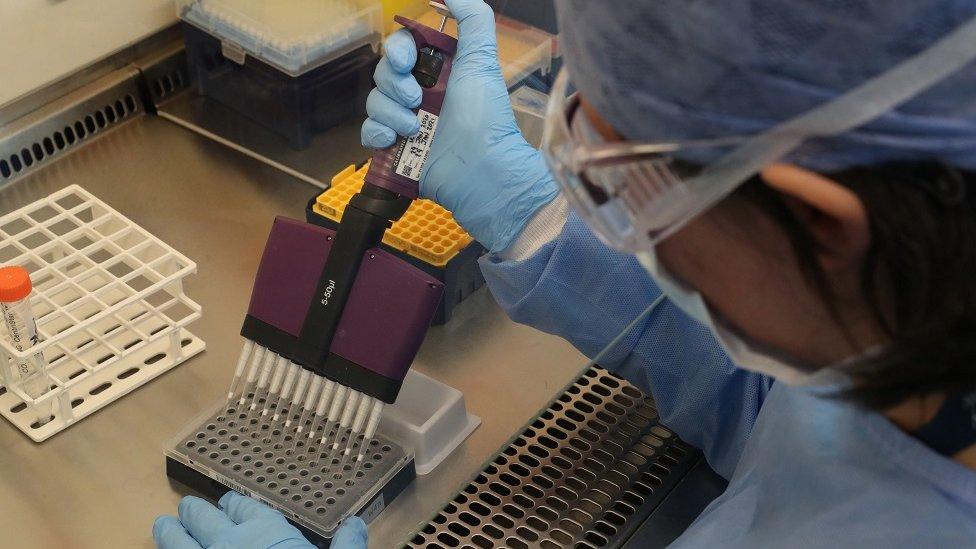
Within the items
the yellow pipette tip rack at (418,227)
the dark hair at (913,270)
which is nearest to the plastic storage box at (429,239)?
the yellow pipette tip rack at (418,227)

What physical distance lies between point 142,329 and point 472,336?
0.45 meters

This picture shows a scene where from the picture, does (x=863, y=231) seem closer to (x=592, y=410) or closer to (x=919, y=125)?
(x=919, y=125)

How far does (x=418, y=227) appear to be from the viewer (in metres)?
1.52

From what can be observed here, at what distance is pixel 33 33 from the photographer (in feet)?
5.45

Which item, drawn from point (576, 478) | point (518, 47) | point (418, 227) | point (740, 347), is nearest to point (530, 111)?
point (518, 47)

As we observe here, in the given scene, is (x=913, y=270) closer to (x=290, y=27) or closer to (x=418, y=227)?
(x=418, y=227)

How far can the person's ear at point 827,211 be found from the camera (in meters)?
0.67

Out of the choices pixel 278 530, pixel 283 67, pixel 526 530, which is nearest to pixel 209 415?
pixel 278 530

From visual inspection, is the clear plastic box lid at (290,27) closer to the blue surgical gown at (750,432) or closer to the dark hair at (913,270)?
the blue surgical gown at (750,432)

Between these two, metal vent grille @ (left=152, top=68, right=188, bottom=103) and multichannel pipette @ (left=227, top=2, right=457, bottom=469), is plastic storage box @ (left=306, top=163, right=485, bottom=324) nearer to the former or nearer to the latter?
multichannel pipette @ (left=227, top=2, right=457, bottom=469)

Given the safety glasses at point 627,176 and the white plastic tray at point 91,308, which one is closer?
the safety glasses at point 627,176

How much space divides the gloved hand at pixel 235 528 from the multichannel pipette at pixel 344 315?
0.12m

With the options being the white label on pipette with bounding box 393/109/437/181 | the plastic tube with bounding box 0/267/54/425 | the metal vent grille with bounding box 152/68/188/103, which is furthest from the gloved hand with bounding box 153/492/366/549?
the metal vent grille with bounding box 152/68/188/103

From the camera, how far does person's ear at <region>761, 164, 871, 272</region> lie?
2.18 ft
